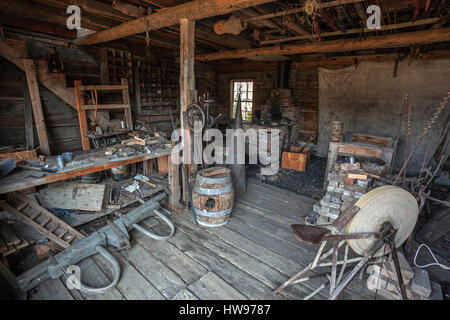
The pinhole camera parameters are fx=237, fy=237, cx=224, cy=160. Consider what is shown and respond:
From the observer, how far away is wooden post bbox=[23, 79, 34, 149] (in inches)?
155

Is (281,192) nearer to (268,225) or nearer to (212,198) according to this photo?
(268,225)

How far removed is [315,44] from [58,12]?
15.1ft

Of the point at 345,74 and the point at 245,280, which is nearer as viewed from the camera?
the point at 245,280

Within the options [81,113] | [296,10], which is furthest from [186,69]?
[81,113]

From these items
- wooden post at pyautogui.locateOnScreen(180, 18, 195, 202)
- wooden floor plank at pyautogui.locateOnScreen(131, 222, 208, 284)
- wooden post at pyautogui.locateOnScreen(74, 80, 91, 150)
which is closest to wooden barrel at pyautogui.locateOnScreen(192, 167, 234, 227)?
wooden post at pyautogui.locateOnScreen(180, 18, 195, 202)

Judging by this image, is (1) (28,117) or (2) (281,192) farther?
(2) (281,192)

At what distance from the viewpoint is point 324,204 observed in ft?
10.2

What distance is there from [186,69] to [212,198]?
1.79 m

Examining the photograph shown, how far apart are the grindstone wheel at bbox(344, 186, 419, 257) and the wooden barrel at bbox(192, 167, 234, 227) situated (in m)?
1.48

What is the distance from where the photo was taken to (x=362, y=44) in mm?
4289

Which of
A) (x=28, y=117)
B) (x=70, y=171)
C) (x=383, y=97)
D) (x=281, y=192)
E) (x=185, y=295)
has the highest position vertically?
(x=383, y=97)

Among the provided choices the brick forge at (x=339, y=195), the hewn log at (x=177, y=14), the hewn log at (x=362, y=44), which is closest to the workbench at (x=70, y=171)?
the hewn log at (x=177, y=14)
